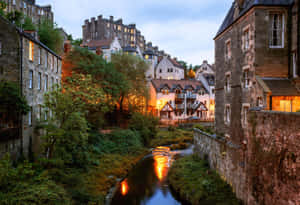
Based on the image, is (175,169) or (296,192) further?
(175,169)

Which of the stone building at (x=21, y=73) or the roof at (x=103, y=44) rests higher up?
the roof at (x=103, y=44)

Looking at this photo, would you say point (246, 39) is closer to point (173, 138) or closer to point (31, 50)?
point (31, 50)

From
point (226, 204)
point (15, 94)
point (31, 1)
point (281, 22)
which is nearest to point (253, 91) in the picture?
point (281, 22)

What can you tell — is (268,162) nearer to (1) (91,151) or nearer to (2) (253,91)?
(2) (253,91)

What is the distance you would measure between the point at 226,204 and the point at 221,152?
4.24 metres

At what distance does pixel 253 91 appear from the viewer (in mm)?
14711

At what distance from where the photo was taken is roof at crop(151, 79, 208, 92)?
168 ft

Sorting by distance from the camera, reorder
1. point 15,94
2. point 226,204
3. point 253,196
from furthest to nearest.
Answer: point 15,94 → point 226,204 → point 253,196

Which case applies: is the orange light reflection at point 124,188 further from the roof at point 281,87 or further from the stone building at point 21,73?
the roof at point 281,87

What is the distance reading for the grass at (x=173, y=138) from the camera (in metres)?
36.0

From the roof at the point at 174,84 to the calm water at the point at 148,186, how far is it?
79.9 ft

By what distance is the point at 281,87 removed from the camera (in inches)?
543

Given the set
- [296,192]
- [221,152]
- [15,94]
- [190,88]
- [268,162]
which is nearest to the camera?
[296,192]

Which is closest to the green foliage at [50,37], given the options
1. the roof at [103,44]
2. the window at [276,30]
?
the roof at [103,44]
